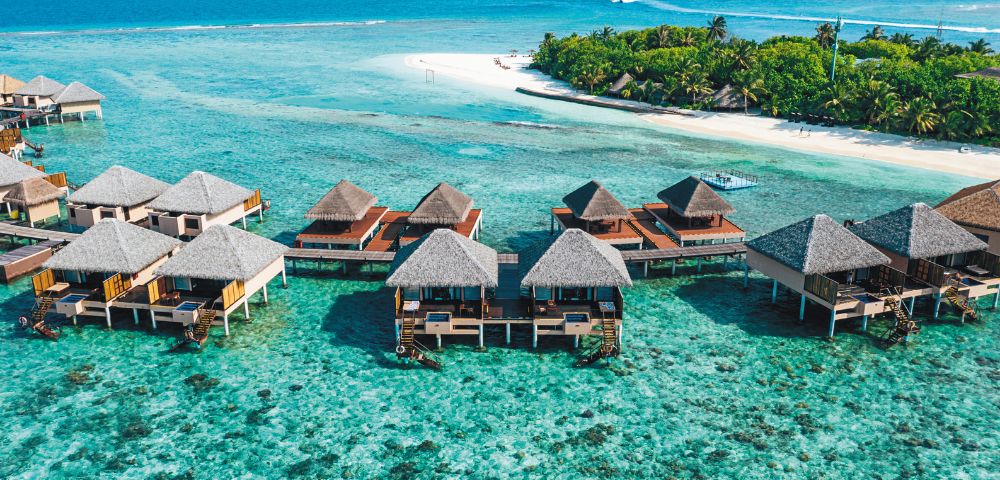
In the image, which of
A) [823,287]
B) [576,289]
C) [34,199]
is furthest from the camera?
[34,199]

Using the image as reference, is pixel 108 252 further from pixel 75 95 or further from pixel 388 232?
pixel 75 95

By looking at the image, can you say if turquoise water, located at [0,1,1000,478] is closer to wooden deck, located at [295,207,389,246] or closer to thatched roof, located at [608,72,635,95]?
wooden deck, located at [295,207,389,246]

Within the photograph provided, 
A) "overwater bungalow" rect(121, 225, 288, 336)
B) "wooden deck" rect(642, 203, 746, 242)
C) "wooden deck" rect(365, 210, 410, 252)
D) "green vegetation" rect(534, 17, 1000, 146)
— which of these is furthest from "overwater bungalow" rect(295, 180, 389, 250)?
"green vegetation" rect(534, 17, 1000, 146)

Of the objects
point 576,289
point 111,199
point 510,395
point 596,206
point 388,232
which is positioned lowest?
point 510,395

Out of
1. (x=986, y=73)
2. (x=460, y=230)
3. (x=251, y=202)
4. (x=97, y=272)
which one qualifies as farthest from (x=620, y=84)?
(x=97, y=272)

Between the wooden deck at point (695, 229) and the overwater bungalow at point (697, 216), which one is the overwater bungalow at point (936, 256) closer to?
the wooden deck at point (695, 229)

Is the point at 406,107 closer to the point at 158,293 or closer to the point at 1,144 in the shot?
the point at 1,144
